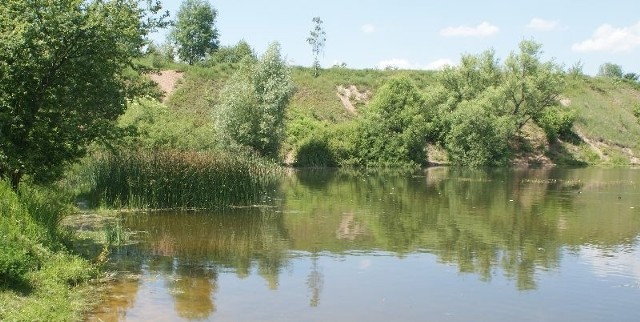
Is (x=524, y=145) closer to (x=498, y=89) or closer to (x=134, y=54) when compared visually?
(x=498, y=89)

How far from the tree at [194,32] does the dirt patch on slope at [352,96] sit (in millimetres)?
24432

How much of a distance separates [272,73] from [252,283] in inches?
1522

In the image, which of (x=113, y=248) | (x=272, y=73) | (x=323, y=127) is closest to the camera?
(x=113, y=248)

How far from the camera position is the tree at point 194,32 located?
3612 inches

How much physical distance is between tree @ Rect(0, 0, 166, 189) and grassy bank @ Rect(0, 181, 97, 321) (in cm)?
101

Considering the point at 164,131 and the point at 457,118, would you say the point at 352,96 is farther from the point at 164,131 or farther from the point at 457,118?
the point at 164,131

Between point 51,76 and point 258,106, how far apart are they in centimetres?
3330

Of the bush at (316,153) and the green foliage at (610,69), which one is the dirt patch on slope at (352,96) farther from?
the green foliage at (610,69)

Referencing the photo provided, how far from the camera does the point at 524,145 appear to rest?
6900 centimetres

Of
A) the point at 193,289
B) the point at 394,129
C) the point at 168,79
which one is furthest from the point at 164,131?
the point at 168,79

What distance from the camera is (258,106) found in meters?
48.4

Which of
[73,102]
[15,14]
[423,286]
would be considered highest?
[15,14]

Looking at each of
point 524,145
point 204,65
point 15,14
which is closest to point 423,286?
point 15,14

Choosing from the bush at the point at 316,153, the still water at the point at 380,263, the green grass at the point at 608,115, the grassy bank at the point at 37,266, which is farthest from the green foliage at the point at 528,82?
the grassy bank at the point at 37,266
